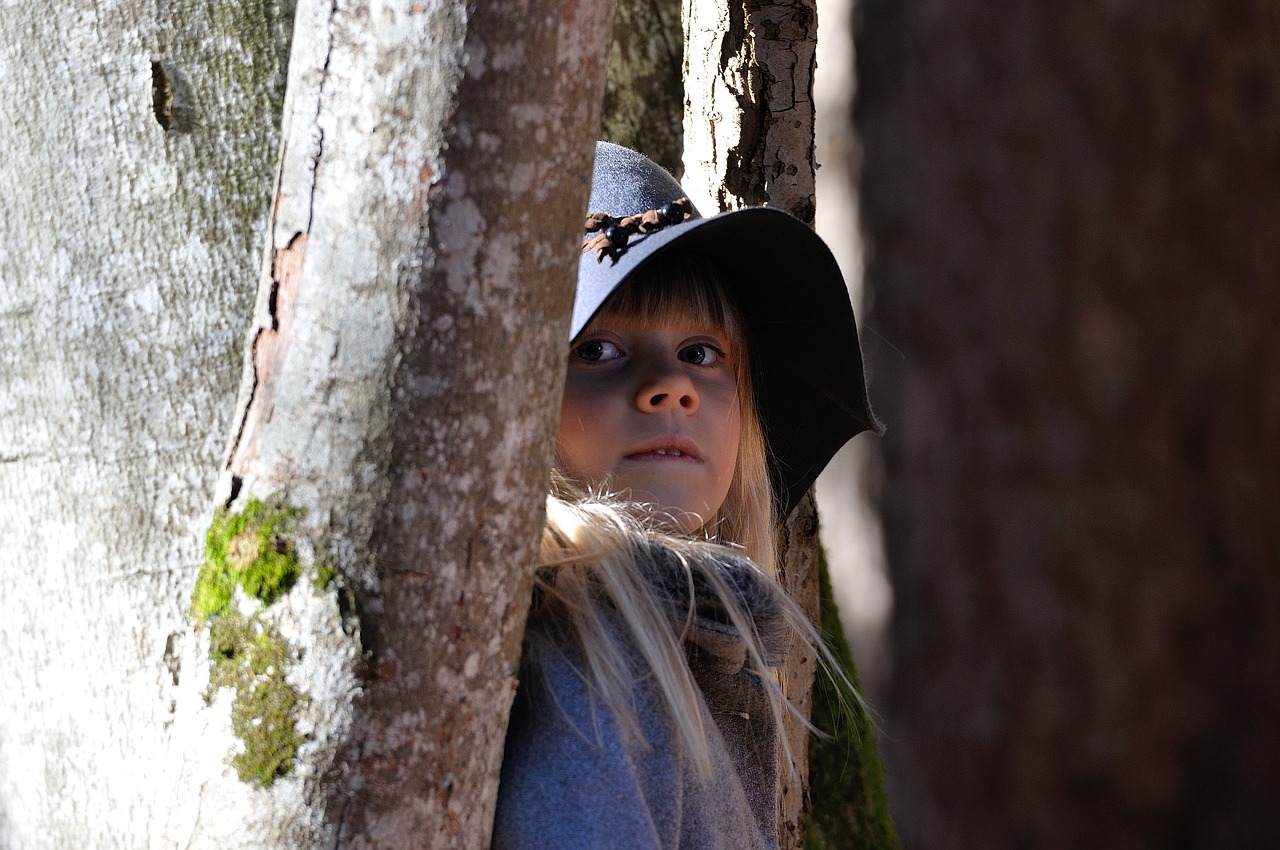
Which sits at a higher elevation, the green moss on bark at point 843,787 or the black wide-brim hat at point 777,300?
the black wide-brim hat at point 777,300

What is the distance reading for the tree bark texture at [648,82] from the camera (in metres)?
1.79

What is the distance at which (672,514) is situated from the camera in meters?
1.15

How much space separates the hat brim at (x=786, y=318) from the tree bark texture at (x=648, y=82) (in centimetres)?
54

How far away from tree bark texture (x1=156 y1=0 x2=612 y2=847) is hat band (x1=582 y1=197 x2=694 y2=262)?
1.59ft

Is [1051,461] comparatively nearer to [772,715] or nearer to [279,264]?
[772,715]

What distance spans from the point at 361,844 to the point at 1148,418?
2943 mm

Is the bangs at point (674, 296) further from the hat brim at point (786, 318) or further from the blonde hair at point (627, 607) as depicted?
the blonde hair at point (627, 607)

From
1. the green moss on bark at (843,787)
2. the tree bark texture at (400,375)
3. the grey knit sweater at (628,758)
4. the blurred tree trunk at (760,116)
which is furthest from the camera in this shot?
the green moss on bark at (843,787)

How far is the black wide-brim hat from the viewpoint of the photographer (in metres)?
1.15

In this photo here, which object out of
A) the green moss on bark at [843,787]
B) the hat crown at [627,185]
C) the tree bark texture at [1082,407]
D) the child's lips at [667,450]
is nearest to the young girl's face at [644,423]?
the child's lips at [667,450]

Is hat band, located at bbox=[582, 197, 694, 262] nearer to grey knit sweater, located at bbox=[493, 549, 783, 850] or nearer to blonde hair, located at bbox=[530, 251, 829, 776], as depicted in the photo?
blonde hair, located at bbox=[530, 251, 829, 776]

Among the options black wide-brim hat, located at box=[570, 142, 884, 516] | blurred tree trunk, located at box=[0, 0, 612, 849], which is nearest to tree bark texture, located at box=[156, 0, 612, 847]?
blurred tree trunk, located at box=[0, 0, 612, 849]

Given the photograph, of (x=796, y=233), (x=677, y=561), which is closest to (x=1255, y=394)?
(x=796, y=233)

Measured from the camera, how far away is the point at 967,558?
323 centimetres
